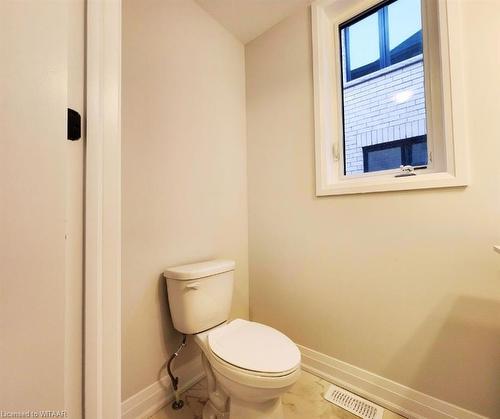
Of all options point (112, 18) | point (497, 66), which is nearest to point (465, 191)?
point (497, 66)

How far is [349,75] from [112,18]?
142 centimetres

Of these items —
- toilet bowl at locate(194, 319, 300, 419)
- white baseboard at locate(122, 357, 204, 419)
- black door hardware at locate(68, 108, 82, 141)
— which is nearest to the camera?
black door hardware at locate(68, 108, 82, 141)

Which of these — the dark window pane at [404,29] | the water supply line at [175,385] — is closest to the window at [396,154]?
the dark window pane at [404,29]

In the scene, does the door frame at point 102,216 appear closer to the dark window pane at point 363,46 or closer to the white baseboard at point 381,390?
the white baseboard at point 381,390

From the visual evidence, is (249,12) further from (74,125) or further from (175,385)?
(175,385)

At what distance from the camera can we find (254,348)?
3.39 ft

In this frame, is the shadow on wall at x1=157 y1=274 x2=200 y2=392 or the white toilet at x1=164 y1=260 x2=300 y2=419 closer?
the white toilet at x1=164 y1=260 x2=300 y2=419

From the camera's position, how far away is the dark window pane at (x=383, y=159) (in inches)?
52.9

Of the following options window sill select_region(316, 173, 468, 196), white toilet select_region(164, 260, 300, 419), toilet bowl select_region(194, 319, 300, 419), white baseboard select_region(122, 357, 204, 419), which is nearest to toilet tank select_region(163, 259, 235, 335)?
white toilet select_region(164, 260, 300, 419)

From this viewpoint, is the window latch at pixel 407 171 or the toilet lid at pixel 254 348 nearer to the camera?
the toilet lid at pixel 254 348

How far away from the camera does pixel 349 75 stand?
154 centimetres

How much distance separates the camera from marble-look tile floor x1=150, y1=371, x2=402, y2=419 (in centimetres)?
117

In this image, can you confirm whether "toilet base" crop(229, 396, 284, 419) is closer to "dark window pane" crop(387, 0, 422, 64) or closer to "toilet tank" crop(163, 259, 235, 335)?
"toilet tank" crop(163, 259, 235, 335)

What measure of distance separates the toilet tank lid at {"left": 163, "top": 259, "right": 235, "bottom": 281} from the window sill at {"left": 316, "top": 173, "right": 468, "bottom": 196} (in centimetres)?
73
